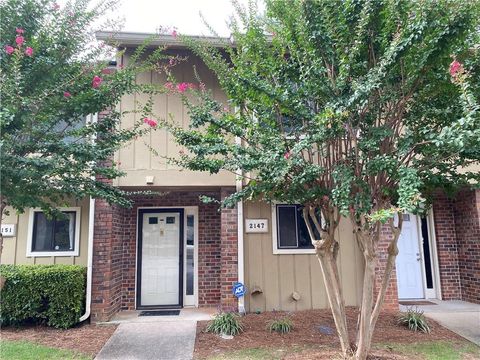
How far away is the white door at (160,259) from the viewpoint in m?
8.01

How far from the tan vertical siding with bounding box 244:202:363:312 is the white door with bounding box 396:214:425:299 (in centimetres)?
185

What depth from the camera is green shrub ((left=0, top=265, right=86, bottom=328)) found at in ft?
20.2

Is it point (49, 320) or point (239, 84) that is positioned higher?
point (239, 84)

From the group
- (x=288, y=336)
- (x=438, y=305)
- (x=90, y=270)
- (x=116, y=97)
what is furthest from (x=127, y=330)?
(x=438, y=305)

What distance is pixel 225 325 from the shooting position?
5.94m

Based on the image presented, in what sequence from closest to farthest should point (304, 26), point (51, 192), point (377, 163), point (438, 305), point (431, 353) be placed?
point (377, 163)
point (304, 26)
point (51, 192)
point (431, 353)
point (438, 305)

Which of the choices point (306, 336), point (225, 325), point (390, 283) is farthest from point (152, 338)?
point (390, 283)

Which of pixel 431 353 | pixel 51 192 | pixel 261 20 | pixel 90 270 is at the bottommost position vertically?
pixel 431 353

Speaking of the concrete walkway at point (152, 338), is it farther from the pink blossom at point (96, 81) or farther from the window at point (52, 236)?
the pink blossom at point (96, 81)

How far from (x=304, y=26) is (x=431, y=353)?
15.6 ft

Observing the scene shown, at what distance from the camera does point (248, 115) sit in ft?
17.1

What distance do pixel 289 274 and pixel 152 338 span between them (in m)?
2.96

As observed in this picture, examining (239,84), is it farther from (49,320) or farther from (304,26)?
(49,320)

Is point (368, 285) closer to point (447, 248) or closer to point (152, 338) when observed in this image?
point (152, 338)
